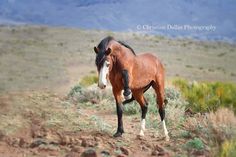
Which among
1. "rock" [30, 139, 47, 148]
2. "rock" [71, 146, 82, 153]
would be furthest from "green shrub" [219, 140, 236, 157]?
"rock" [30, 139, 47, 148]

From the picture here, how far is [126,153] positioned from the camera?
1115 cm

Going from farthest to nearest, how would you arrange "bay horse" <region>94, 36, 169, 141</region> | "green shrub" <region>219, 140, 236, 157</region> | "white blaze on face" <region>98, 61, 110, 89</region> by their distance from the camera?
"bay horse" <region>94, 36, 169, 141</region> → "white blaze on face" <region>98, 61, 110, 89</region> → "green shrub" <region>219, 140, 236, 157</region>

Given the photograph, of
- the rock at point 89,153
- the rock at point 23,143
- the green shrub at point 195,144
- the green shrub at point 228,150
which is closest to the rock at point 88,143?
the rock at point 89,153

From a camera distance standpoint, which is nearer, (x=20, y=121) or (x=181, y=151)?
(x=181, y=151)

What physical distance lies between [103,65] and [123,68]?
0.49 metres

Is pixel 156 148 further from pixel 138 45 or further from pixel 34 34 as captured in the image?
pixel 34 34

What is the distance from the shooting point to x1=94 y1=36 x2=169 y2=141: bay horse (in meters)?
11.3

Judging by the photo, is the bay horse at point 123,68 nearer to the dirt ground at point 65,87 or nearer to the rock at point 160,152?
the dirt ground at point 65,87

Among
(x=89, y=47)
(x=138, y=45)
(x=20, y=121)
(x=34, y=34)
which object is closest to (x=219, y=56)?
(x=138, y=45)

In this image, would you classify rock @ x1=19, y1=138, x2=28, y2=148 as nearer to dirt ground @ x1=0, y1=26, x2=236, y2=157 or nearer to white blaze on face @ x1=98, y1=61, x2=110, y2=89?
dirt ground @ x1=0, y1=26, x2=236, y2=157

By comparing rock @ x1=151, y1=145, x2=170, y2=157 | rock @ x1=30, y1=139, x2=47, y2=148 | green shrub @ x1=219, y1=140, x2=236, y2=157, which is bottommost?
rock @ x1=151, y1=145, x2=170, y2=157

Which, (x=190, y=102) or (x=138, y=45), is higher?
(x=138, y=45)

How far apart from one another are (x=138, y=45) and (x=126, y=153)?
48476 millimetres

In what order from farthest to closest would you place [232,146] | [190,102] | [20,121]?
[190,102]
[20,121]
[232,146]
